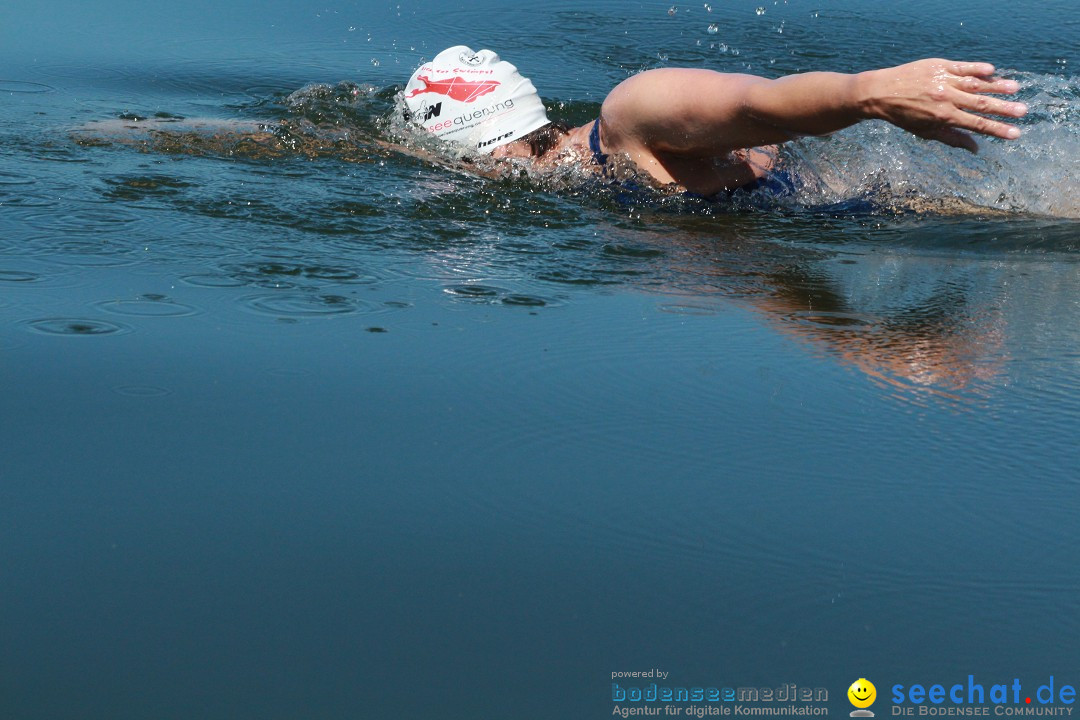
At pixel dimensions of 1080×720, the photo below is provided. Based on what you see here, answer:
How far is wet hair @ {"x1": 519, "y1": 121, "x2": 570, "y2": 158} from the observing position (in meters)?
5.30

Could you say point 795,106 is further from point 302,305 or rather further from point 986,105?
point 302,305

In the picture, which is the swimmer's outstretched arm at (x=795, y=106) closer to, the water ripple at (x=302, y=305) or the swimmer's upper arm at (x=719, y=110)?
the swimmer's upper arm at (x=719, y=110)

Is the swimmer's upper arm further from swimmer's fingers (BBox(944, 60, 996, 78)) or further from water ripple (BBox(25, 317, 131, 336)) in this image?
water ripple (BBox(25, 317, 131, 336))

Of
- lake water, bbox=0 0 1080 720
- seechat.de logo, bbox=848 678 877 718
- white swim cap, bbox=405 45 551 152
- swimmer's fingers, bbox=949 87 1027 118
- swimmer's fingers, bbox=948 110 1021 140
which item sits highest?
swimmer's fingers, bbox=949 87 1027 118

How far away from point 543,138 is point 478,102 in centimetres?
33

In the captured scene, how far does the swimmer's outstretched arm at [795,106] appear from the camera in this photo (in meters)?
3.28

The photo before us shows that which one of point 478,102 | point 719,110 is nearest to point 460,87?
point 478,102

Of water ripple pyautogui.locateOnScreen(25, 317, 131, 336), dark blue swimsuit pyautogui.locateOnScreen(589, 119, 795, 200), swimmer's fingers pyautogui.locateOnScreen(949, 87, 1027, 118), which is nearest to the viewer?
water ripple pyautogui.locateOnScreen(25, 317, 131, 336)

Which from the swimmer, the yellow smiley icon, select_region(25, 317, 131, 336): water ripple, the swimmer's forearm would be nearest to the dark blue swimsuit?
the swimmer

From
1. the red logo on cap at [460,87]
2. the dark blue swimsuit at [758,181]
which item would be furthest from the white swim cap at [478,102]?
the dark blue swimsuit at [758,181]

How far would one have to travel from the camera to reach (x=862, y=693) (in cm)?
158

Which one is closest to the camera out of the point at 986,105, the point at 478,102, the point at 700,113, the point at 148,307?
the point at 148,307

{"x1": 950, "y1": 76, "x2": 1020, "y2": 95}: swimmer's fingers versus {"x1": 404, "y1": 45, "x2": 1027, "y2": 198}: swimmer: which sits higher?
{"x1": 950, "y1": 76, "x2": 1020, "y2": 95}: swimmer's fingers

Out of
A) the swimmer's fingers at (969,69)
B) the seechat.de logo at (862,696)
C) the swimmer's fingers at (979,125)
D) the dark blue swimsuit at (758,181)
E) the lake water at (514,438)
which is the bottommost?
the seechat.de logo at (862,696)
